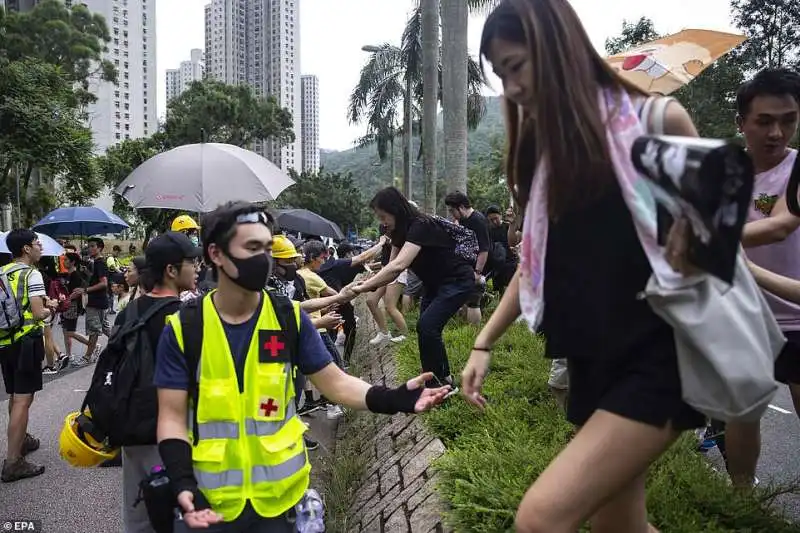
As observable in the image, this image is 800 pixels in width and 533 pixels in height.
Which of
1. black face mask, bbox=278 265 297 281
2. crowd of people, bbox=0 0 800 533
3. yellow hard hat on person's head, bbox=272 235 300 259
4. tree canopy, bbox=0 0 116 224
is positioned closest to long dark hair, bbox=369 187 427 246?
yellow hard hat on person's head, bbox=272 235 300 259

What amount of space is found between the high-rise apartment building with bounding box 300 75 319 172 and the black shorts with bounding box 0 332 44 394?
187 feet

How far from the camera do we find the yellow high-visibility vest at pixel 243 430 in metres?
2.02

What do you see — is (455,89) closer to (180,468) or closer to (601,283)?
(180,468)

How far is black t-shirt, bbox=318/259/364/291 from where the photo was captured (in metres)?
7.58

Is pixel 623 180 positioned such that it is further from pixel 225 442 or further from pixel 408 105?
pixel 408 105

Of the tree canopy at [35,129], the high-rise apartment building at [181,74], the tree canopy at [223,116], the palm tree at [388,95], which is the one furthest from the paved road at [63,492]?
the high-rise apartment building at [181,74]

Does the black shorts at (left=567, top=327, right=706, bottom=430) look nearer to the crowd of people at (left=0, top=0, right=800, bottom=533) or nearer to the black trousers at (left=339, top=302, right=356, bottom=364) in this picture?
the crowd of people at (left=0, top=0, right=800, bottom=533)

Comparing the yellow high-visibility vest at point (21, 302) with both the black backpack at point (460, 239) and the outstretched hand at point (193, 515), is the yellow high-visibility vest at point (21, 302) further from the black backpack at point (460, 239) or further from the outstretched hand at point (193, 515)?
the outstretched hand at point (193, 515)

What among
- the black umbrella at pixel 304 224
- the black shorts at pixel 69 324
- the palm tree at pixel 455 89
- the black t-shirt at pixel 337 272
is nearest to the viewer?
the black t-shirt at pixel 337 272

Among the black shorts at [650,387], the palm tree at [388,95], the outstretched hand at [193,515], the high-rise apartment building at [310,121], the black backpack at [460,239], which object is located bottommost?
the outstretched hand at [193,515]

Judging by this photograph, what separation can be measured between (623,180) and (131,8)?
80.9 metres

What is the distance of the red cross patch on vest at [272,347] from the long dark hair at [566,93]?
1.06 m

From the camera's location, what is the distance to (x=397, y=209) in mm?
4730

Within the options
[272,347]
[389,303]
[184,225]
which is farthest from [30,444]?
[272,347]
